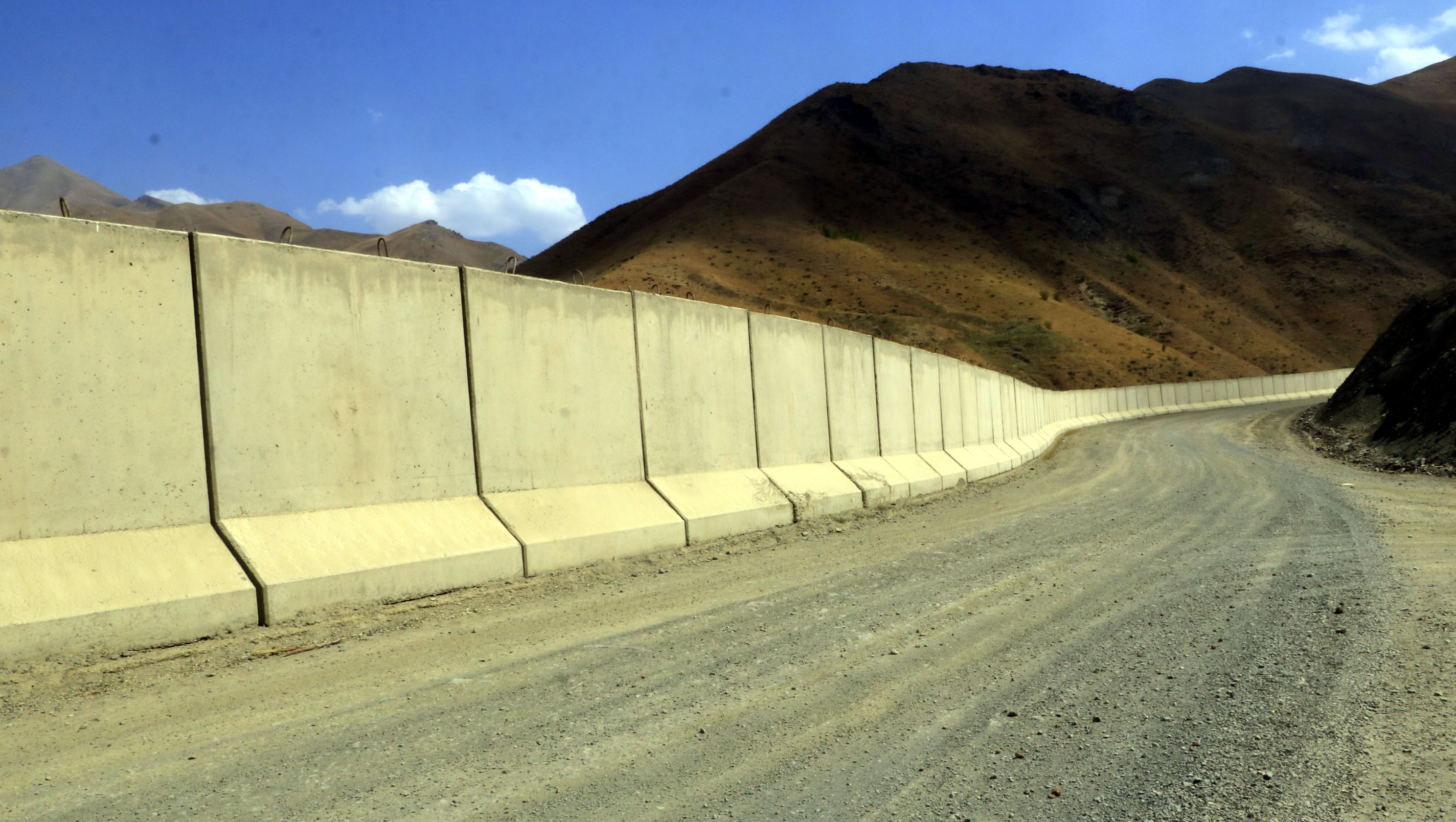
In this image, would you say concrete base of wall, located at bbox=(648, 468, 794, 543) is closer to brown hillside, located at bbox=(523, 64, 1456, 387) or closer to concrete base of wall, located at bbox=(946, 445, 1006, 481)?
concrete base of wall, located at bbox=(946, 445, 1006, 481)

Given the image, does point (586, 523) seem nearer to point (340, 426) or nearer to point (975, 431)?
point (340, 426)

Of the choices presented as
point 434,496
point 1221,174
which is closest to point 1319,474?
point 434,496

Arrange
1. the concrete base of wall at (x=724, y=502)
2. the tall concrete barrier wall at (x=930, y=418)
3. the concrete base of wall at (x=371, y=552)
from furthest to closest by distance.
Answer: the tall concrete barrier wall at (x=930, y=418), the concrete base of wall at (x=724, y=502), the concrete base of wall at (x=371, y=552)

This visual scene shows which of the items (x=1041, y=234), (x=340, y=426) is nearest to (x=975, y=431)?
(x=340, y=426)

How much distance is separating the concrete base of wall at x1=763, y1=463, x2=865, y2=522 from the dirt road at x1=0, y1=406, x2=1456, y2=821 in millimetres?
3029

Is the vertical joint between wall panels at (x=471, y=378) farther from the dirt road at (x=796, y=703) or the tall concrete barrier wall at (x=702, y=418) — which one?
the tall concrete barrier wall at (x=702, y=418)

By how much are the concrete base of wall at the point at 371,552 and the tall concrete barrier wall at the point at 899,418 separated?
822 cm

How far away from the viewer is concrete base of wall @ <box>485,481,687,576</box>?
7.30 meters

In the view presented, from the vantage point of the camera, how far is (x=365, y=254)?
7.17 m

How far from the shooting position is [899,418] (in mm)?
14977

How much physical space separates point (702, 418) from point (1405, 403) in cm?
1803

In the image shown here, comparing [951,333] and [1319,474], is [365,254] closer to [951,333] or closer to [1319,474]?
[1319,474]

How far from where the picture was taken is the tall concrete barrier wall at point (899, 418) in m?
14.2

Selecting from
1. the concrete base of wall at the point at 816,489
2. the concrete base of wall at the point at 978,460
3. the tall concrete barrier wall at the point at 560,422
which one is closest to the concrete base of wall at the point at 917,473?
the concrete base of wall at the point at 978,460
